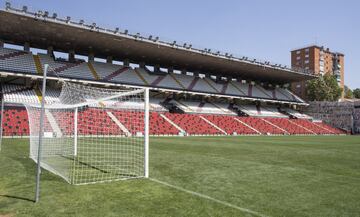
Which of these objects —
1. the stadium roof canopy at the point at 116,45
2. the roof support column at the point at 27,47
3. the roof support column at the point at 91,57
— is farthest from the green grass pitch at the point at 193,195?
the roof support column at the point at 91,57

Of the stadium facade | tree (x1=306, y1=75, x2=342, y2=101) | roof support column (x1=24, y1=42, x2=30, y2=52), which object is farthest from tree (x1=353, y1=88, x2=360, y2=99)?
roof support column (x1=24, y1=42, x2=30, y2=52)

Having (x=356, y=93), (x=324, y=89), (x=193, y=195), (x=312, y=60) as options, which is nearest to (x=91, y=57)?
(x=193, y=195)

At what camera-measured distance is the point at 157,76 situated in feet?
152

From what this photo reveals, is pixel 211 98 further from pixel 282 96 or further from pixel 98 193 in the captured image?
pixel 98 193

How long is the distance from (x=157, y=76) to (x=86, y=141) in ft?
90.0

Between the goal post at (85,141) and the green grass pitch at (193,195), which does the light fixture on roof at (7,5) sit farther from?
the green grass pitch at (193,195)

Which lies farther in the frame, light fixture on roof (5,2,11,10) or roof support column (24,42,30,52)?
roof support column (24,42,30,52)

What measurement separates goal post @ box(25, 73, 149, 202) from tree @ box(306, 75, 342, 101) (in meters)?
58.8

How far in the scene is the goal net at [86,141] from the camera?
889 centimetres

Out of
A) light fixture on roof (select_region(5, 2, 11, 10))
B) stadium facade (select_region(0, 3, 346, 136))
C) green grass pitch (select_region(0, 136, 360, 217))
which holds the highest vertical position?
light fixture on roof (select_region(5, 2, 11, 10))

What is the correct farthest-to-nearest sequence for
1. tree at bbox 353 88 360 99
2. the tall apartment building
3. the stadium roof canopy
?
tree at bbox 353 88 360 99, the tall apartment building, the stadium roof canopy

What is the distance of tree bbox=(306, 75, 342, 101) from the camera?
2960 inches

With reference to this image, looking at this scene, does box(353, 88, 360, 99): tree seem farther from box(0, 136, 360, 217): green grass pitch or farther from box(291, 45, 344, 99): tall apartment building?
box(0, 136, 360, 217): green grass pitch

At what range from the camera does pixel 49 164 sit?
34.4 feet
